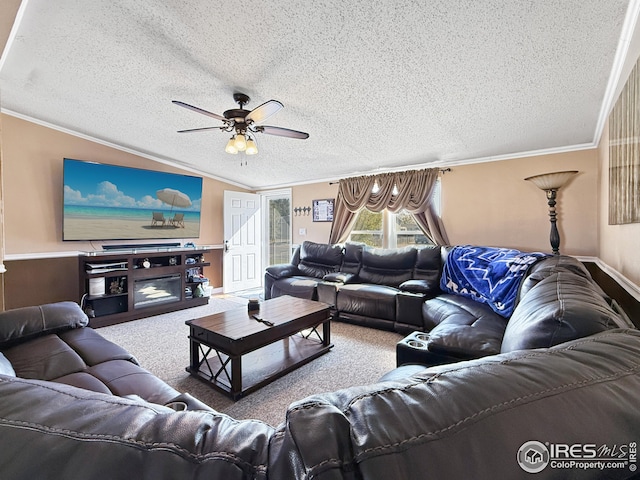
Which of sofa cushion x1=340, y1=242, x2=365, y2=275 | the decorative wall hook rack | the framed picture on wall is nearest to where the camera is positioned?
sofa cushion x1=340, y1=242, x2=365, y2=275

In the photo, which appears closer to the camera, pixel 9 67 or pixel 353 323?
pixel 9 67

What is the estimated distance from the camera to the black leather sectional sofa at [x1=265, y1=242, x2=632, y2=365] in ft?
3.43

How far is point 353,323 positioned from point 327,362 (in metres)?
1.20

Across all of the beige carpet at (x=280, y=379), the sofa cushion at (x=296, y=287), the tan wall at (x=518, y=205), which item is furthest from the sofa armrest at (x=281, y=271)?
the tan wall at (x=518, y=205)

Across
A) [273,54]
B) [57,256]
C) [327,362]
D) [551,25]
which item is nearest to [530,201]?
[551,25]

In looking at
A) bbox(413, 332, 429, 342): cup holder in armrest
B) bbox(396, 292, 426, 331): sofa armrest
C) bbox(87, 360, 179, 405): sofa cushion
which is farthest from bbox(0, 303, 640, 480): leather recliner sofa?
bbox(396, 292, 426, 331): sofa armrest

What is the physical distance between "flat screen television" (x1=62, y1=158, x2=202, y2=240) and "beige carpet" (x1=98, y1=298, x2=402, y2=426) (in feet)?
4.92

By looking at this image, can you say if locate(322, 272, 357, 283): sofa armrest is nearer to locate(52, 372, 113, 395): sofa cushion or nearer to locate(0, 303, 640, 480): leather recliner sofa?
locate(52, 372, 113, 395): sofa cushion

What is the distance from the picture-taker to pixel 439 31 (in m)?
1.82

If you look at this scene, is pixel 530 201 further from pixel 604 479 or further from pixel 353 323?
pixel 604 479

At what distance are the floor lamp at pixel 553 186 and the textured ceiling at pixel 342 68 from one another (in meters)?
0.45

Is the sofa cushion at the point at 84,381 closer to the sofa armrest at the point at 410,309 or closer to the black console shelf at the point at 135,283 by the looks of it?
the black console shelf at the point at 135,283

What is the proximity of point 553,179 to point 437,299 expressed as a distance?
6.13ft

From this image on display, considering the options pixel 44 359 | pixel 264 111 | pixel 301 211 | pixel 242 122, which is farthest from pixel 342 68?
pixel 301 211
